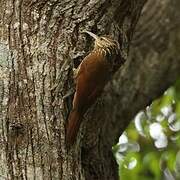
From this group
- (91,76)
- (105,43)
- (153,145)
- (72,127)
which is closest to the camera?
(72,127)

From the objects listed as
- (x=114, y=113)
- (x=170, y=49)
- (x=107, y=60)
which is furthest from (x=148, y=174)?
(x=107, y=60)

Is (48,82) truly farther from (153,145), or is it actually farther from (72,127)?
(153,145)

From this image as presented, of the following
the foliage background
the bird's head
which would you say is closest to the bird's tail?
the bird's head

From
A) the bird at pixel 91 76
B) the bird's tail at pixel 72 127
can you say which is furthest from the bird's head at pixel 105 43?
the bird's tail at pixel 72 127

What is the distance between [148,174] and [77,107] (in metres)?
1.31

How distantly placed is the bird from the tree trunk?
36 mm

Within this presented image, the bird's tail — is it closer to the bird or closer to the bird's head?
the bird

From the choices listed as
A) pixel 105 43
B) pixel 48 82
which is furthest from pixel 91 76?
pixel 48 82

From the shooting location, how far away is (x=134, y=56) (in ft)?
11.5

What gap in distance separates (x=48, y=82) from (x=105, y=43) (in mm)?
382

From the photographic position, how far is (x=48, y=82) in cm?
234

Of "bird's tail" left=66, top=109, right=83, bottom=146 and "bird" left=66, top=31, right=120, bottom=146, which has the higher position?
"bird" left=66, top=31, right=120, bottom=146

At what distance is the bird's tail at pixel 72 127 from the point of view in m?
2.28

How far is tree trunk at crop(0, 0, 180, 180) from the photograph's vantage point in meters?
2.22
